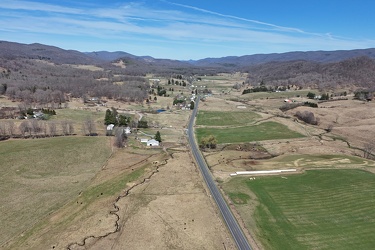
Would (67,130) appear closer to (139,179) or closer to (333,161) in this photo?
(139,179)

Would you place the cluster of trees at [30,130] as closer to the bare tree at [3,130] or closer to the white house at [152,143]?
the bare tree at [3,130]

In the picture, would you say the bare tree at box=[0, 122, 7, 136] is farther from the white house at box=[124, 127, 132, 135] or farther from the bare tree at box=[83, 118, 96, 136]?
the white house at box=[124, 127, 132, 135]

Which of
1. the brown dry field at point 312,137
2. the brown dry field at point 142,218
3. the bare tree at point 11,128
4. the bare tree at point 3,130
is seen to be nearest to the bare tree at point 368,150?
the brown dry field at point 312,137

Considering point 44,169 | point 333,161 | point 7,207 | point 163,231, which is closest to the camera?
point 163,231

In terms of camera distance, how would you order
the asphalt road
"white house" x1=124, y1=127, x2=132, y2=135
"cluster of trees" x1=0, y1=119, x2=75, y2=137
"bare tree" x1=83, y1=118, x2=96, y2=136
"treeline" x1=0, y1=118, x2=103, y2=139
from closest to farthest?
1. the asphalt road
2. "treeline" x1=0, y1=118, x2=103, y2=139
3. "cluster of trees" x1=0, y1=119, x2=75, y2=137
4. "bare tree" x1=83, y1=118, x2=96, y2=136
5. "white house" x1=124, y1=127, x2=132, y2=135

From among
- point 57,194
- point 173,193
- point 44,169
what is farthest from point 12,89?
point 173,193

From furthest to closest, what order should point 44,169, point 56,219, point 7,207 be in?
point 44,169 → point 7,207 → point 56,219

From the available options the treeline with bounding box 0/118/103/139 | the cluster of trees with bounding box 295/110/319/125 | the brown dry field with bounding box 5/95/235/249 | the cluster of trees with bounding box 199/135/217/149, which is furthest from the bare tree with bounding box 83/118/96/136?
the cluster of trees with bounding box 295/110/319/125
